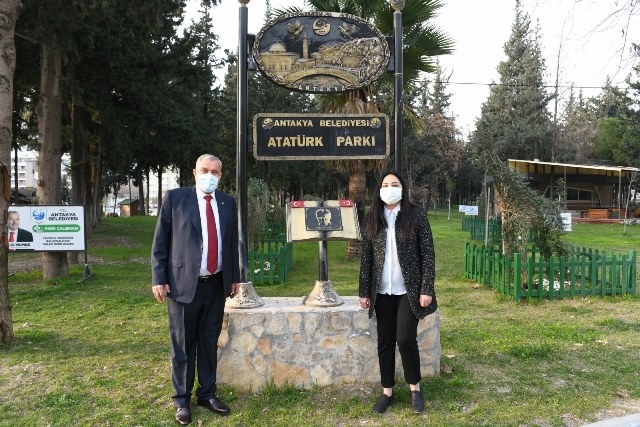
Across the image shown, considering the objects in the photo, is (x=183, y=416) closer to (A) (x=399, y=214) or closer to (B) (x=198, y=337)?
(B) (x=198, y=337)

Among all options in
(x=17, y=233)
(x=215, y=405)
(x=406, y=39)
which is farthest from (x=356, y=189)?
(x=215, y=405)

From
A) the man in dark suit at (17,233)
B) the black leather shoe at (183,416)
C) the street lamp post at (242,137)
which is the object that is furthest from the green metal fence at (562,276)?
the man in dark suit at (17,233)

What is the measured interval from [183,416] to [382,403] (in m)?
1.57

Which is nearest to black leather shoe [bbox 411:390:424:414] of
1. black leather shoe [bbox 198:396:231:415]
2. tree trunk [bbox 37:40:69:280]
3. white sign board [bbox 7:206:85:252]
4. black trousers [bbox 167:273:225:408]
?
black leather shoe [bbox 198:396:231:415]

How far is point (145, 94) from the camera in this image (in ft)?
51.1

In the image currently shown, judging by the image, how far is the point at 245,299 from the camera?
4684 millimetres

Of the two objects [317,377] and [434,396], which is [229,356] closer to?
[317,377]

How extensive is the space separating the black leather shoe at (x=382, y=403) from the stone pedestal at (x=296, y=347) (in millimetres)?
442

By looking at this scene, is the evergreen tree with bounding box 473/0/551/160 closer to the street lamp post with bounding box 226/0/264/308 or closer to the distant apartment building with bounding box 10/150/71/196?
the distant apartment building with bounding box 10/150/71/196

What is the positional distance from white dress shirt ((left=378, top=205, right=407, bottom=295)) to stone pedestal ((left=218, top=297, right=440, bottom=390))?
668 millimetres

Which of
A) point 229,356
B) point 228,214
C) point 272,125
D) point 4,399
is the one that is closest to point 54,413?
point 4,399

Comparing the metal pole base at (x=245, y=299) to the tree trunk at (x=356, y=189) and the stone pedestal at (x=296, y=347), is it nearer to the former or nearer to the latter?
the stone pedestal at (x=296, y=347)

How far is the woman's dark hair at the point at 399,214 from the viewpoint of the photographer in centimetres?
393

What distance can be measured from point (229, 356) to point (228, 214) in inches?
52.1
